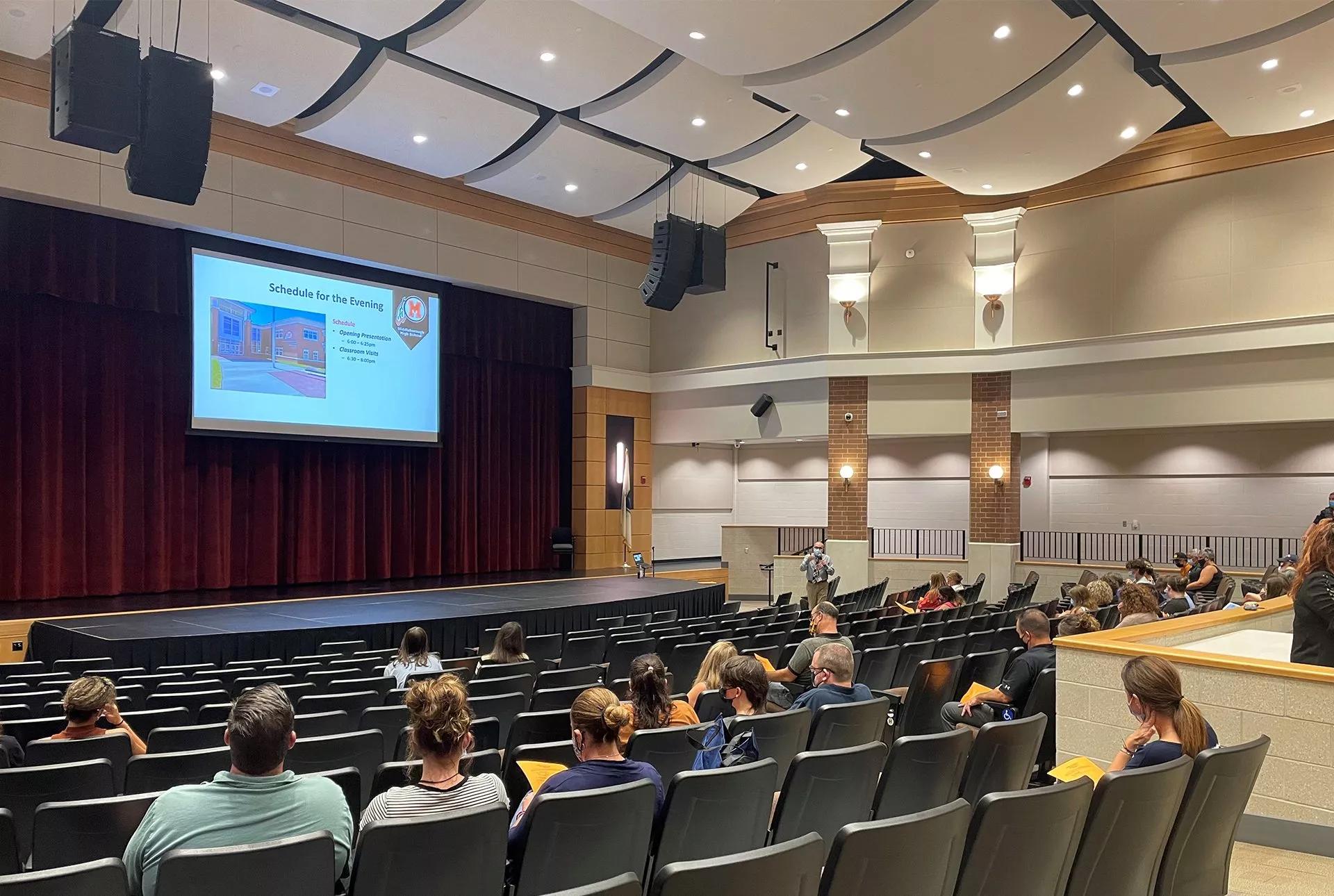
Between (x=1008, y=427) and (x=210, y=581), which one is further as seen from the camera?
(x=1008, y=427)

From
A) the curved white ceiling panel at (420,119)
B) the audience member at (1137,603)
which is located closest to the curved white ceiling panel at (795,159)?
the curved white ceiling panel at (420,119)

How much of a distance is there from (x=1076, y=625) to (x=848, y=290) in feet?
38.5

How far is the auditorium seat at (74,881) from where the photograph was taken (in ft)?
5.81

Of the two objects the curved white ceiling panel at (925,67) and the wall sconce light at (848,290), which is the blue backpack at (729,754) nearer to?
the curved white ceiling panel at (925,67)

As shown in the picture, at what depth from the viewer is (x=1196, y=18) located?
884 cm

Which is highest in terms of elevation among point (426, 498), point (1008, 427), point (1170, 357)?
point (1170, 357)

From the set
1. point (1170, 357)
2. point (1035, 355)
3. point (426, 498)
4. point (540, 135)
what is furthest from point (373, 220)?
point (1170, 357)

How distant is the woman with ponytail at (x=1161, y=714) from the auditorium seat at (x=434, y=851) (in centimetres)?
204

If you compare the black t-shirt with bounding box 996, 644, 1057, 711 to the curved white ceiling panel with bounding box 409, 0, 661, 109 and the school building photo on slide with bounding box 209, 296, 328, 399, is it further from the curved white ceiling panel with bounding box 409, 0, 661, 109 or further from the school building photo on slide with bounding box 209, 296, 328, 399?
the school building photo on slide with bounding box 209, 296, 328, 399

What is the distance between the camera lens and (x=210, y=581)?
523 inches

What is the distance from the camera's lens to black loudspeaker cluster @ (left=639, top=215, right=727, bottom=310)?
12.6 meters

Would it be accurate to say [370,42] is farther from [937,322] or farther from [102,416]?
[937,322]

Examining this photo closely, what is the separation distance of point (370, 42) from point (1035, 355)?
34.5 ft

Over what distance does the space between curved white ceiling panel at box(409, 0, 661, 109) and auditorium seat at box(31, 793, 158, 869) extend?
8628 millimetres
